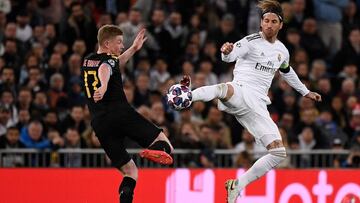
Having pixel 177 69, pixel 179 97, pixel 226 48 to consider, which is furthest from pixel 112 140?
pixel 177 69

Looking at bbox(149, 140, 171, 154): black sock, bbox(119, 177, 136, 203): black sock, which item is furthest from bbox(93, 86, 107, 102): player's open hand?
bbox(119, 177, 136, 203): black sock

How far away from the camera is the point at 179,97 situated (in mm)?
13594

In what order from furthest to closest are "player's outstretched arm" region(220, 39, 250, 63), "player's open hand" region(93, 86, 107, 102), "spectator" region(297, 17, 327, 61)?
1. "spectator" region(297, 17, 327, 61)
2. "player's outstretched arm" region(220, 39, 250, 63)
3. "player's open hand" region(93, 86, 107, 102)

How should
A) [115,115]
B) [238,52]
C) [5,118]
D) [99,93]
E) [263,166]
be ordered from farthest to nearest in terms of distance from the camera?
1. [5,118]
2. [263,166]
3. [238,52]
4. [115,115]
5. [99,93]

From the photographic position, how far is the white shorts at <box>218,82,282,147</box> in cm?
1409

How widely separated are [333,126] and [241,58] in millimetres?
5901

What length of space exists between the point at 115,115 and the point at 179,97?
735 mm

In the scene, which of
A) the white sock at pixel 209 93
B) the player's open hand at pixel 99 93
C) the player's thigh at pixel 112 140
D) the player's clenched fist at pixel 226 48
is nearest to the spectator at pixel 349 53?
the white sock at pixel 209 93

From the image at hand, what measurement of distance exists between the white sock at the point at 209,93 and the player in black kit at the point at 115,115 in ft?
1.92

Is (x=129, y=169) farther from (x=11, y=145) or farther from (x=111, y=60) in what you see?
(x=11, y=145)

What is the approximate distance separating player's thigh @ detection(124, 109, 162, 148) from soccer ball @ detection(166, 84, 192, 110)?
36cm

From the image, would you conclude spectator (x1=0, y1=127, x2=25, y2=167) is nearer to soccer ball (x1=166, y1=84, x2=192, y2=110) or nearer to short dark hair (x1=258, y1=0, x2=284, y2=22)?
soccer ball (x1=166, y1=84, x2=192, y2=110)

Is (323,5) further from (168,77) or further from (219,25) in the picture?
(168,77)

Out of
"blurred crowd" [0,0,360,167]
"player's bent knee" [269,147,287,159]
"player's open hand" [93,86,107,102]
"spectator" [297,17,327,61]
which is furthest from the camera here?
"spectator" [297,17,327,61]
